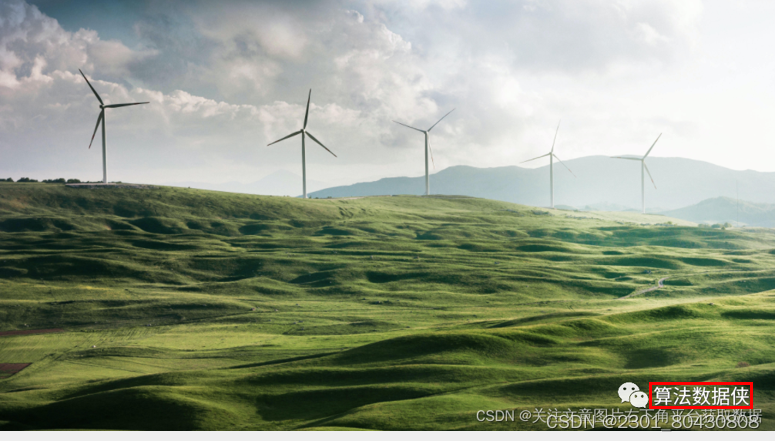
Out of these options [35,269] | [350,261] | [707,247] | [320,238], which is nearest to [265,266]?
[350,261]

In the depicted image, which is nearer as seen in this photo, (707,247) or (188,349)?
Result: (188,349)

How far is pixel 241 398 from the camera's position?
40031 millimetres

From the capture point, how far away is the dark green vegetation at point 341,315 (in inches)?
1469

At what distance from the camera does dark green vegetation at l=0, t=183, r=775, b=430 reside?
37312 millimetres

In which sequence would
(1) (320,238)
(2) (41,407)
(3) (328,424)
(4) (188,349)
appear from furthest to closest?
(1) (320,238) < (4) (188,349) < (2) (41,407) < (3) (328,424)

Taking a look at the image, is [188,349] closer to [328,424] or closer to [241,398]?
[241,398]

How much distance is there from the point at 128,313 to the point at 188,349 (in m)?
31.5

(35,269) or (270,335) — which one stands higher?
(35,269)

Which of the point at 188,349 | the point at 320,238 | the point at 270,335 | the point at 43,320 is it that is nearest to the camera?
the point at 188,349

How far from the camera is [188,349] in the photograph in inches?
2633

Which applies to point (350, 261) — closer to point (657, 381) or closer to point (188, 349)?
point (188, 349)

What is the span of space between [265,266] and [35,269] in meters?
49.6

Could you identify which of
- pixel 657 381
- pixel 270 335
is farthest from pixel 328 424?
pixel 270 335

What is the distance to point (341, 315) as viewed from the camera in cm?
9000
